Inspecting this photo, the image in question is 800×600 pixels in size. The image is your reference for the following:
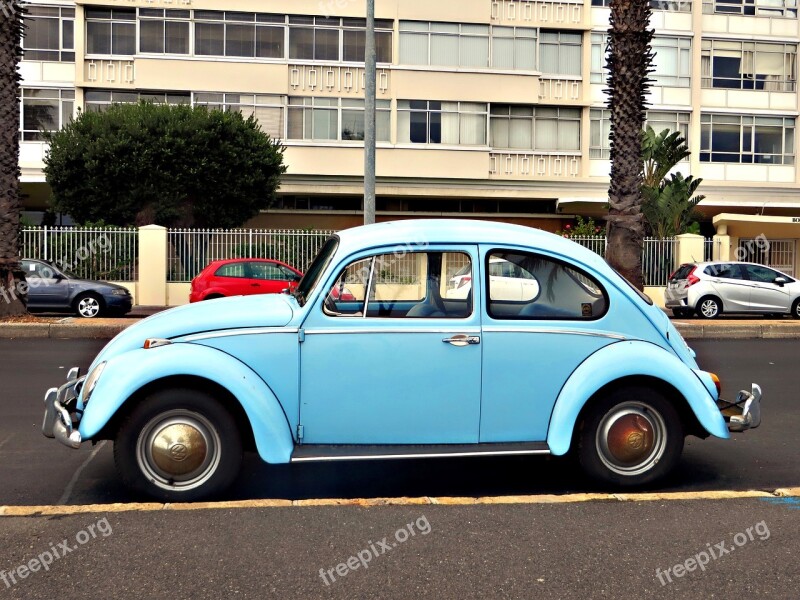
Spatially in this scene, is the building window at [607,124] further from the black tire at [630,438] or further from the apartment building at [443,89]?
the black tire at [630,438]

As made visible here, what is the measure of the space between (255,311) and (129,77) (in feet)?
89.6

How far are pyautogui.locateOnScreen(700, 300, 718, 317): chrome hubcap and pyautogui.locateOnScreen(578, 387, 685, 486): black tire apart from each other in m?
16.6

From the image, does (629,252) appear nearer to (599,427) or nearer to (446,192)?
(599,427)

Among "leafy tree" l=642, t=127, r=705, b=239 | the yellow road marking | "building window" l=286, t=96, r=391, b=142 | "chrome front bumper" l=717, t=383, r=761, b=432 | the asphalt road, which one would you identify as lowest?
the asphalt road

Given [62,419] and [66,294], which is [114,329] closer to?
[66,294]

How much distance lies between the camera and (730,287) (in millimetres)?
20797

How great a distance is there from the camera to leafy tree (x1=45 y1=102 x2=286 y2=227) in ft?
82.6

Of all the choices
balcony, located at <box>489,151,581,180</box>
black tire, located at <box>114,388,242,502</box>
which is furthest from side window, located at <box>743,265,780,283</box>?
black tire, located at <box>114,388,242,502</box>

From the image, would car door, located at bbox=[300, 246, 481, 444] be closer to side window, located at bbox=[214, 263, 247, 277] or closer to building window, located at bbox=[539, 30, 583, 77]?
side window, located at bbox=[214, 263, 247, 277]

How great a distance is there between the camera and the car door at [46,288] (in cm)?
1942

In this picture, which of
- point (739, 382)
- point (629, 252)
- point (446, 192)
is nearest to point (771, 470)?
point (739, 382)

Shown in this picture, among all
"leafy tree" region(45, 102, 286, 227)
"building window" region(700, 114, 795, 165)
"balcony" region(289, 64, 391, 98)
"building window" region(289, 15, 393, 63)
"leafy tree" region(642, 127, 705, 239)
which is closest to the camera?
"leafy tree" region(45, 102, 286, 227)

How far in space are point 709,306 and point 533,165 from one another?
41.1 feet

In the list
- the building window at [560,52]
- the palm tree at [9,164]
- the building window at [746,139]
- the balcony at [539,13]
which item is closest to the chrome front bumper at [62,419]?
the palm tree at [9,164]
